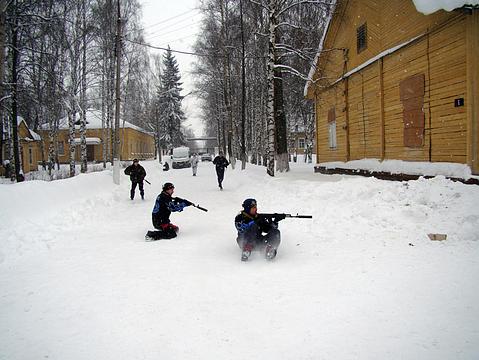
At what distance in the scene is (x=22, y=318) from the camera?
378 cm

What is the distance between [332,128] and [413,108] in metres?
6.91

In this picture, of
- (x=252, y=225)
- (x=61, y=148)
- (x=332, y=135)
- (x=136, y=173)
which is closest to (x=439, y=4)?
(x=252, y=225)

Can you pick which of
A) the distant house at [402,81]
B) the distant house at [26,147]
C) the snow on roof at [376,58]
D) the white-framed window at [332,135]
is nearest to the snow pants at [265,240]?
the distant house at [402,81]

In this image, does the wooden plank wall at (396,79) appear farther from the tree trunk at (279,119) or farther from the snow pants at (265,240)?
the snow pants at (265,240)

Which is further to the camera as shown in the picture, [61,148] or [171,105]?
[171,105]

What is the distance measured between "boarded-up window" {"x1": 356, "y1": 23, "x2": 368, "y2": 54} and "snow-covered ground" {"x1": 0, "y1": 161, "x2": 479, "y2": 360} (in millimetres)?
7444

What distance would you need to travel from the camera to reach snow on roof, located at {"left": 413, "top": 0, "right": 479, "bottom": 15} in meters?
7.44

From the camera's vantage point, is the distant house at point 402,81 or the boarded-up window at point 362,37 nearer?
the distant house at point 402,81

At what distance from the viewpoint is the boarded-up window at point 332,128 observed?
1694 cm

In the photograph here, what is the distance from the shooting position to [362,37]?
1381 cm

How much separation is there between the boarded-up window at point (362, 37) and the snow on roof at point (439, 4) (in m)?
4.91

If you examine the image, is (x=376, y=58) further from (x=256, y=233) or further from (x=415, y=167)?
(x=256, y=233)

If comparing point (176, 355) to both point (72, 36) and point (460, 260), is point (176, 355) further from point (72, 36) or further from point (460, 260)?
point (72, 36)

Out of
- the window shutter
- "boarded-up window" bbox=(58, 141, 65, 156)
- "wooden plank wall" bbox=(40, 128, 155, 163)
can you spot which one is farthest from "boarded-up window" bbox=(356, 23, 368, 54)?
"boarded-up window" bbox=(58, 141, 65, 156)
